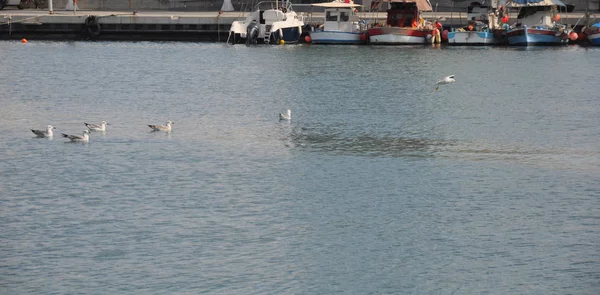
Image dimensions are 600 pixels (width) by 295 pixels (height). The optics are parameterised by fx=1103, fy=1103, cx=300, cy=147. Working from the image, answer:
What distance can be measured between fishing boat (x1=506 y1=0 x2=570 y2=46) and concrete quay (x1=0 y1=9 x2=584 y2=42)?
2968 millimetres

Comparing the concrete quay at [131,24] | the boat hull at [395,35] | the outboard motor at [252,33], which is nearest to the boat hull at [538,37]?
the concrete quay at [131,24]

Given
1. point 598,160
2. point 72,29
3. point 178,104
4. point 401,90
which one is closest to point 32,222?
point 598,160

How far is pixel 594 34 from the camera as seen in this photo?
82.9m

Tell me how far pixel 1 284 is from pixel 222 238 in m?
5.44

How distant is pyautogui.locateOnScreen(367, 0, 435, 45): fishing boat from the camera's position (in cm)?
8406

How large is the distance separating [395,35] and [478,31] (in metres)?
6.43

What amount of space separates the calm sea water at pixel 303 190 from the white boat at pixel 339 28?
1059 inches

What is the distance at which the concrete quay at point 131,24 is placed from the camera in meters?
88.1

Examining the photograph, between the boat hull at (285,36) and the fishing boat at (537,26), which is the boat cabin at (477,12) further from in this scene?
the boat hull at (285,36)

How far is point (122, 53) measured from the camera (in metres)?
79.6

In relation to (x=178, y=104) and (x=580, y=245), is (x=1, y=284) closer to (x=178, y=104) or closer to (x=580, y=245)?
(x=580, y=245)

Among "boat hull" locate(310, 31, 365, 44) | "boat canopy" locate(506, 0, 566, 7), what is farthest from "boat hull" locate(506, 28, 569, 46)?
"boat hull" locate(310, 31, 365, 44)

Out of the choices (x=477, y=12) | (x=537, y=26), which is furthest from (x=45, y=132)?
(x=477, y=12)

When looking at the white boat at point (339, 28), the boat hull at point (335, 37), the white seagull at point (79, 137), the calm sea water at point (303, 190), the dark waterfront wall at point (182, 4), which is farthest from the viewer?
the dark waterfront wall at point (182, 4)
